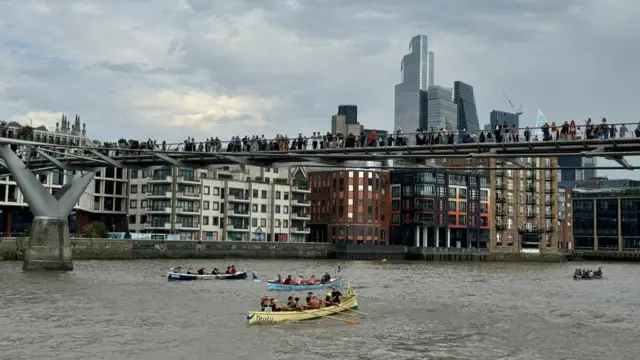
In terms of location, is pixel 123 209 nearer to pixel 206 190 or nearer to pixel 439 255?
pixel 206 190

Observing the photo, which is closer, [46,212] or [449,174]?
[46,212]

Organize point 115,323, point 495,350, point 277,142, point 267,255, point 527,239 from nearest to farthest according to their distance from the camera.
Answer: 1. point 495,350
2. point 115,323
3. point 277,142
4. point 267,255
5. point 527,239

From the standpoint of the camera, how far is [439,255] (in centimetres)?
16512

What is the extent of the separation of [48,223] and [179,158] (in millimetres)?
15023

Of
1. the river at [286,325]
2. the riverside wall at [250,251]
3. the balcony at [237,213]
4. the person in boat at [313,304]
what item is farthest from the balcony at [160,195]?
the person in boat at [313,304]

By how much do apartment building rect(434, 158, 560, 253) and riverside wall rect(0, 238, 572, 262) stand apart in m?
5.85

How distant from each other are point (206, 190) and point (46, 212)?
69273 millimetres

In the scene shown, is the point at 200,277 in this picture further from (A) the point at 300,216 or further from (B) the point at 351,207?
(B) the point at 351,207

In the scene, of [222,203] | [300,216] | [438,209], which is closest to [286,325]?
[222,203]

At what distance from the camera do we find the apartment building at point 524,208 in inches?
7352

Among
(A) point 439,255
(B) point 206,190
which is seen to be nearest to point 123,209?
(B) point 206,190

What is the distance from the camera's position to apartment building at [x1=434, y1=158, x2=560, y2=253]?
613 feet

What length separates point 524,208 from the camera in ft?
634

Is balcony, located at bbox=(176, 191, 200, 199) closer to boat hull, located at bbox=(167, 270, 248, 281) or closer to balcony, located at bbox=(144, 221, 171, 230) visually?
balcony, located at bbox=(144, 221, 171, 230)
